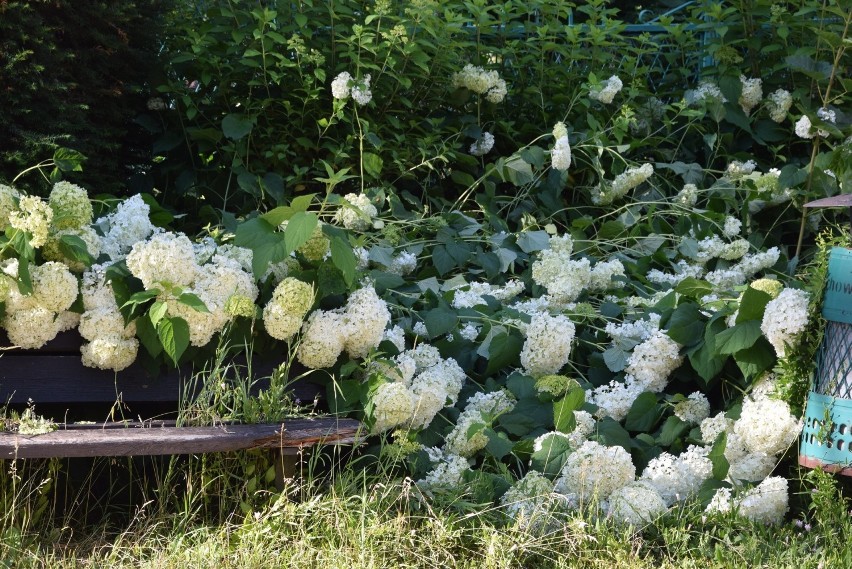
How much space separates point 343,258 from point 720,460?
51.3 inches

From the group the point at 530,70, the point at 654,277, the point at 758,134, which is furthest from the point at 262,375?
the point at 758,134

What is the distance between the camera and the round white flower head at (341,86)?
15.1ft

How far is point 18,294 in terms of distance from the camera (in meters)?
3.01

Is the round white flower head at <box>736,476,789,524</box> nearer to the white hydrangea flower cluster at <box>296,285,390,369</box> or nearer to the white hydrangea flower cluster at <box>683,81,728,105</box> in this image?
the white hydrangea flower cluster at <box>296,285,390,369</box>

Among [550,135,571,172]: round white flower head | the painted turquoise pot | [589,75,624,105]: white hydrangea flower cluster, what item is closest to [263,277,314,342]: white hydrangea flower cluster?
the painted turquoise pot

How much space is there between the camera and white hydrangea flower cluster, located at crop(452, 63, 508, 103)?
5.11 metres

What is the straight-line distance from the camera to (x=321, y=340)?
126 inches

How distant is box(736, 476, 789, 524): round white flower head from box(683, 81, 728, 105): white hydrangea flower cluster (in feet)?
9.37

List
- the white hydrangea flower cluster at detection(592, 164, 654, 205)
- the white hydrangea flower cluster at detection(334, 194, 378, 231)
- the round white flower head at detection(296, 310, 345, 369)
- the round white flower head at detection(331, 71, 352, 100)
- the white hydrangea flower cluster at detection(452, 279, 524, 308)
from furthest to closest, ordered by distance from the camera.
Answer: the white hydrangea flower cluster at detection(592, 164, 654, 205) → the round white flower head at detection(331, 71, 352, 100) → the white hydrangea flower cluster at detection(334, 194, 378, 231) → the white hydrangea flower cluster at detection(452, 279, 524, 308) → the round white flower head at detection(296, 310, 345, 369)

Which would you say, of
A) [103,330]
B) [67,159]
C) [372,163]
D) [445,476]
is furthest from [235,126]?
[445,476]

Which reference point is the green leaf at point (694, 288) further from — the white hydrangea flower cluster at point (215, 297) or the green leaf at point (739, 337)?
the white hydrangea flower cluster at point (215, 297)

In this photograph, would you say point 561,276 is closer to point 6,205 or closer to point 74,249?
point 74,249

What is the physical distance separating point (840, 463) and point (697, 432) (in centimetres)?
55

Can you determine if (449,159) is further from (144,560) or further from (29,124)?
(144,560)
